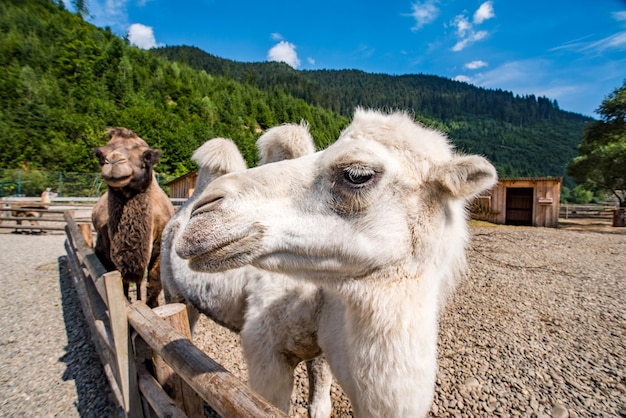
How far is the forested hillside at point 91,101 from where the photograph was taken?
40.7 metres

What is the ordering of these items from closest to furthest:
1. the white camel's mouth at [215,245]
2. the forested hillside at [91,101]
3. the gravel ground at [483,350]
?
the white camel's mouth at [215,245] → the gravel ground at [483,350] → the forested hillside at [91,101]

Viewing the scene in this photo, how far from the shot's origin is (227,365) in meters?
3.77

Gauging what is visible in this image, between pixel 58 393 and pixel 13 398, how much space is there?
16.1 inches

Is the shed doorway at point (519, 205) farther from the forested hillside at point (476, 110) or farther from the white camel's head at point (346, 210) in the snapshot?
the forested hillside at point (476, 110)

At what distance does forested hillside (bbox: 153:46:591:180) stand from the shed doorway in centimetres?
7120

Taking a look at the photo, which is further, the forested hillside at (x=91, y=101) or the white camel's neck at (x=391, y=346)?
the forested hillside at (x=91, y=101)

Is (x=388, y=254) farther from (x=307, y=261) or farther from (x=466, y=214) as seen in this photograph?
(x=466, y=214)

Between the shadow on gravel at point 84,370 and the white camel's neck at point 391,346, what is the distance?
105 inches

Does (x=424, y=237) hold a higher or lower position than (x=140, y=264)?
higher

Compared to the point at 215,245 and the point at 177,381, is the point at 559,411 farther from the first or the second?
the point at 215,245

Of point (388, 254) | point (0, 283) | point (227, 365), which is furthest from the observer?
point (0, 283)

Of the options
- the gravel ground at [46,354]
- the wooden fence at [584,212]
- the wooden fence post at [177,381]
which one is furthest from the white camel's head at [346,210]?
the wooden fence at [584,212]

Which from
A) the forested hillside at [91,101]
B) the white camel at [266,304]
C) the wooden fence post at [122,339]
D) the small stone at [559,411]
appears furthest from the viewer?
the forested hillside at [91,101]

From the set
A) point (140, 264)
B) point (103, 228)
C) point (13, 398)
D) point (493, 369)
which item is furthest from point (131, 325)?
point (493, 369)
